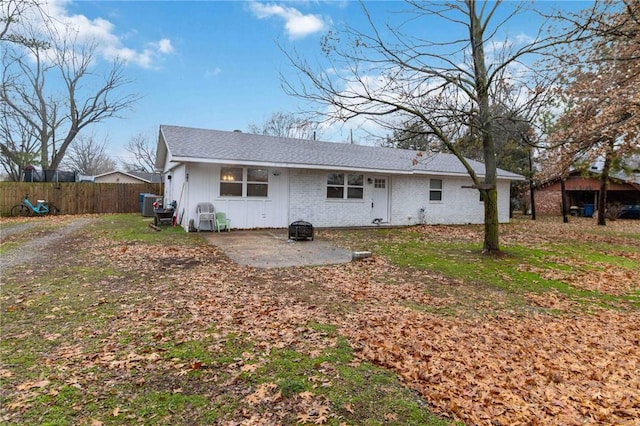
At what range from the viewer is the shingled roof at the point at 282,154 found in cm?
1248

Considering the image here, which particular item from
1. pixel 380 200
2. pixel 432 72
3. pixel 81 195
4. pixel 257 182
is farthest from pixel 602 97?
pixel 81 195

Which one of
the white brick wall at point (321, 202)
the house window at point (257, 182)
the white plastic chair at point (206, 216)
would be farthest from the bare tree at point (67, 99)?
the white plastic chair at point (206, 216)

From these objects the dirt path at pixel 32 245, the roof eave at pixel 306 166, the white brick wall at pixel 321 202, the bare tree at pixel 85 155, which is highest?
the bare tree at pixel 85 155

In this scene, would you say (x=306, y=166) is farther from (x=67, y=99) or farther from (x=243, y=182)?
(x=67, y=99)

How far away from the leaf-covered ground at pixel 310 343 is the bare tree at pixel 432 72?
12.3ft

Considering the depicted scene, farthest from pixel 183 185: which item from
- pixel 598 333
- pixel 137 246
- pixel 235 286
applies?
pixel 598 333

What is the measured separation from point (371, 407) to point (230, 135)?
1484 cm

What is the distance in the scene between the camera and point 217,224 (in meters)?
12.5

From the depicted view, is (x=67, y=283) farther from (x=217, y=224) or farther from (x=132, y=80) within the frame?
(x=132, y=80)

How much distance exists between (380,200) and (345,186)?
2086mm

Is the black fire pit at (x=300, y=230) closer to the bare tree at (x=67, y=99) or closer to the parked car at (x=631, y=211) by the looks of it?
the parked car at (x=631, y=211)

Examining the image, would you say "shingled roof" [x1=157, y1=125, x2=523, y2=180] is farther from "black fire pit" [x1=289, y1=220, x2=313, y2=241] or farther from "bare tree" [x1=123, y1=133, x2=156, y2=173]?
"bare tree" [x1=123, y1=133, x2=156, y2=173]

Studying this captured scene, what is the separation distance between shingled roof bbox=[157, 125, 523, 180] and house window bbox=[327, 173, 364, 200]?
24.5 inches

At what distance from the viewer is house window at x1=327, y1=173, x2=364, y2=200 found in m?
15.0
